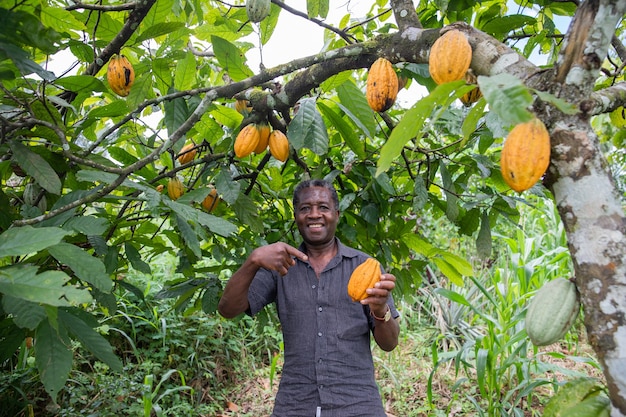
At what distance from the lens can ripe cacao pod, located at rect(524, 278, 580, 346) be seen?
2.36 feet

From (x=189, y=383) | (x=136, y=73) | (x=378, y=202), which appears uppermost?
(x=136, y=73)

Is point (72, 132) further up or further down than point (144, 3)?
further down

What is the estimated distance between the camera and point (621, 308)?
621 millimetres

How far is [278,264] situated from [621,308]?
40.3 inches

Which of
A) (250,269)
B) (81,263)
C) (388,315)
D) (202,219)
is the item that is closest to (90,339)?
(81,263)

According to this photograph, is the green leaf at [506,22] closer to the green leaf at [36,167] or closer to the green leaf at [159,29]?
the green leaf at [159,29]

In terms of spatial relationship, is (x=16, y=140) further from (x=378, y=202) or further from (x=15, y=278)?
(x=378, y=202)

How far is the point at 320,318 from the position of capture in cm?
178

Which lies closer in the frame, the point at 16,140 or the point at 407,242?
the point at 16,140

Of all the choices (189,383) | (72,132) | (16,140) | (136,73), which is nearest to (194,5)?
(136,73)

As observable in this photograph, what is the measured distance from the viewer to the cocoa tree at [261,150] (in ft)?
2.23

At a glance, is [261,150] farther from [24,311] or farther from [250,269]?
[24,311]

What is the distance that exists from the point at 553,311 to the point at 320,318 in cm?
113

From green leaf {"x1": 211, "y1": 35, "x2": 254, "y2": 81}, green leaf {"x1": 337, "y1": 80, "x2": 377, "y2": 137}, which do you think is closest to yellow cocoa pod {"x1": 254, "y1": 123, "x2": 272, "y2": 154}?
green leaf {"x1": 211, "y1": 35, "x2": 254, "y2": 81}
